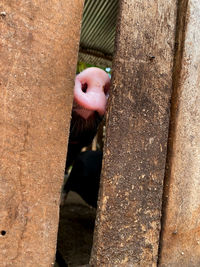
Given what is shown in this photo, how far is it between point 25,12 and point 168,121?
0.79 metres

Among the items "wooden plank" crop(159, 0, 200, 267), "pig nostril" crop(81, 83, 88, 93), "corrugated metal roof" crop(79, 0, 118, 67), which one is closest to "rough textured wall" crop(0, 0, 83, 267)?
"pig nostril" crop(81, 83, 88, 93)

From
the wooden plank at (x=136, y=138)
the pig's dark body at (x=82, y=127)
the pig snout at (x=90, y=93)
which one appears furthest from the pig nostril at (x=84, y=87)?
the wooden plank at (x=136, y=138)

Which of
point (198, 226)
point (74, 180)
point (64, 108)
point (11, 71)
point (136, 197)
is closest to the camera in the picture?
point (11, 71)

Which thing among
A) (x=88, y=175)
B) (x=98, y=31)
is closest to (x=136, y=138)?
(x=88, y=175)

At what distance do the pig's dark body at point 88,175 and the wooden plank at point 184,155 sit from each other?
73cm

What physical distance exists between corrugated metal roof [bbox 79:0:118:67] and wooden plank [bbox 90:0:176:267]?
0.73 m

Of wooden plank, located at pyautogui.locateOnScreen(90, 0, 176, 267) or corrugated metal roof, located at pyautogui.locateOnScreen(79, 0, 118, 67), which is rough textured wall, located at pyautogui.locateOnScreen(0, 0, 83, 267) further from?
corrugated metal roof, located at pyautogui.locateOnScreen(79, 0, 118, 67)

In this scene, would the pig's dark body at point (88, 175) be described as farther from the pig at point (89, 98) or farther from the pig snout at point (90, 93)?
the pig snout at point (90, 93)

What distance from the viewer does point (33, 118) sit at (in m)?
0.92

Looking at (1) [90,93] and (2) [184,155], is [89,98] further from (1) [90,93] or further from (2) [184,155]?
(2) [184,155]

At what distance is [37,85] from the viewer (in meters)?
0.93

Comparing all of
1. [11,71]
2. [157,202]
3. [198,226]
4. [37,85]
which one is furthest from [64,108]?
[198,226]

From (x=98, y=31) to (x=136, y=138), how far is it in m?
1.43

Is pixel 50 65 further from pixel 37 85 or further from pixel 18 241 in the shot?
pixel 18 241
